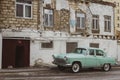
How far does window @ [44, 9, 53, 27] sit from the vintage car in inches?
190

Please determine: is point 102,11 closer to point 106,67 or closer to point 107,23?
point 107,23

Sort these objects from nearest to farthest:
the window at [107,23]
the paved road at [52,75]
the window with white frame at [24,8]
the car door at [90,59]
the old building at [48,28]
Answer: the paved road at [52,75], the car door at [90,59], the old building at [48,28], the window with white frame at [24,8], the window at [107,23]

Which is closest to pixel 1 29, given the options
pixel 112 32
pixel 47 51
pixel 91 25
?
pixel 47 51

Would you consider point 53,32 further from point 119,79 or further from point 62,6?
point 119,79

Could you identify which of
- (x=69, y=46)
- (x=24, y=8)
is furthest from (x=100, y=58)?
(x=24, y=8)

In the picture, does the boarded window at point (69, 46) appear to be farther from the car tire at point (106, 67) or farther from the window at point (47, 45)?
the car tire at point (106, 67)

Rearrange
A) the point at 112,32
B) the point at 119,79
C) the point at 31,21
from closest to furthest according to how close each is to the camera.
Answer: the point at 119,79
the point at 31,21
the point at 112,32

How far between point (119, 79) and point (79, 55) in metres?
4.90

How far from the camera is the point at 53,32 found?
2938 centimetres

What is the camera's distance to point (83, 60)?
24.5m

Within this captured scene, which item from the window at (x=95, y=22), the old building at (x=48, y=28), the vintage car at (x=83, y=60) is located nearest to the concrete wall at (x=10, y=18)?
the old building at (x=48, y=28)

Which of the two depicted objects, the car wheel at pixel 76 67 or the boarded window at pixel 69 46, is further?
the boarded window at pixel 69 46

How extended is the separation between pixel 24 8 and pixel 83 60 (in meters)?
6.64

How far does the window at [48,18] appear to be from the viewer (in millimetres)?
29141
